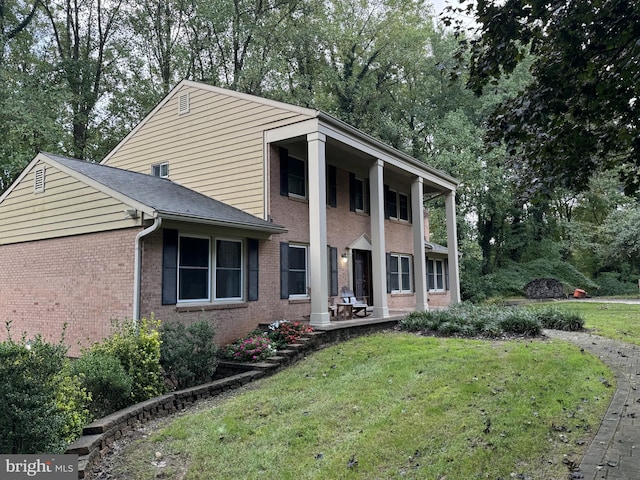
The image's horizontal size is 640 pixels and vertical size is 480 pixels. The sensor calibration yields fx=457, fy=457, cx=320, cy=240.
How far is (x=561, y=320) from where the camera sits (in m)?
11.9

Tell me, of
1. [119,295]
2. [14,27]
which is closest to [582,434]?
[119,295]

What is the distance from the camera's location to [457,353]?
8.23 meters

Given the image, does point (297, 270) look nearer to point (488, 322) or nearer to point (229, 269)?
point (229, 269)

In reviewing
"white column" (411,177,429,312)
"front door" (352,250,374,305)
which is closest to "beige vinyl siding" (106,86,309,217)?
"front door" (352,250,374,305)

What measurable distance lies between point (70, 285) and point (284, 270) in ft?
15.7

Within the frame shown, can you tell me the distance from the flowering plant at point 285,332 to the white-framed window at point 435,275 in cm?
1217

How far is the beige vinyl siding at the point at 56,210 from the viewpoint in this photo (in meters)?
8.95

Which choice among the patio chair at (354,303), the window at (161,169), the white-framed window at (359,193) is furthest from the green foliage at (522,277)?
the window at (161,169)

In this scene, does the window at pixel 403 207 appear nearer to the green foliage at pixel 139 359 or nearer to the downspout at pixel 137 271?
the downspout at pixel 137 271

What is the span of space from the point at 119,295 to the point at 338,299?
6.97 meters

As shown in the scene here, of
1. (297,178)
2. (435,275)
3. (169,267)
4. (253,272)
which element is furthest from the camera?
(435,275)

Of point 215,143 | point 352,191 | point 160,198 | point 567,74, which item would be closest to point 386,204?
point 352,191

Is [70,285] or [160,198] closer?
[160,198]

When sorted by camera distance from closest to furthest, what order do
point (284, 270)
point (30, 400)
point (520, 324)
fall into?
point (30, 400)
point (520, 324)
point (284, 270)
